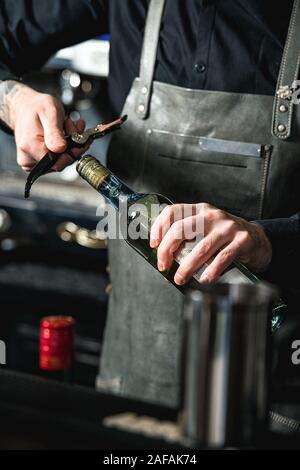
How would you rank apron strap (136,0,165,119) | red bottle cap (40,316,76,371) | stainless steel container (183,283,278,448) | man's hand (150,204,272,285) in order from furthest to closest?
apron strap (136,0,165,119), red bottle cap (40,316,76,371), man's hand (150,204,272,285), stainless steel container (183,283,278,448)

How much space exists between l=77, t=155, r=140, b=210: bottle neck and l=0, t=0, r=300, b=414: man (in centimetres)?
11

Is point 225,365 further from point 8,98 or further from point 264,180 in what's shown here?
point 8,98

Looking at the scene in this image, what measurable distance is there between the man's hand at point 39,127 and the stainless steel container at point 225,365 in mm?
664

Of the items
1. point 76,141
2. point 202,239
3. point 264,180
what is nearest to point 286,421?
point 264,180

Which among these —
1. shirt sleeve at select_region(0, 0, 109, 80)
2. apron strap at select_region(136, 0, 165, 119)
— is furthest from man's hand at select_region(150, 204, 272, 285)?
shirt sleeve at select_region(0, 0, 109, 80)

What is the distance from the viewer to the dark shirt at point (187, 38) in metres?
1.59

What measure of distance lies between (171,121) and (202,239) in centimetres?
49

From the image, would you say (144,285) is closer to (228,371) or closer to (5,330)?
(228,371)

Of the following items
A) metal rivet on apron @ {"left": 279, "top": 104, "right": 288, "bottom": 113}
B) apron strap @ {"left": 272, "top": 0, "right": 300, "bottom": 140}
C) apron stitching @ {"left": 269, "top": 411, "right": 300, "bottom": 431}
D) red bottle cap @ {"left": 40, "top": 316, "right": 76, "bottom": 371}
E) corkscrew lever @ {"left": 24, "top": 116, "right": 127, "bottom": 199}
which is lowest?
apron stitching @ {"left": 269, "top": 411, "right": 300, "bottom": 431}

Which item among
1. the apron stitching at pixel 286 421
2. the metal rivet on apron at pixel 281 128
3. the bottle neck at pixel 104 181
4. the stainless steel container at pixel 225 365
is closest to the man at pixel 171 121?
the metal rivet on apron at pixel 281 128

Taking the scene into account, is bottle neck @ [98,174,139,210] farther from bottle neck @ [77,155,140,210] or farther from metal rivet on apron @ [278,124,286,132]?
metal rivet on apron @ [278,124,286,132]

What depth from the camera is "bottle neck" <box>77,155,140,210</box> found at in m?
1.34

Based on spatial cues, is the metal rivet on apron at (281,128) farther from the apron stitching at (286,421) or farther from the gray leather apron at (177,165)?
the apron stitching at (286,421)

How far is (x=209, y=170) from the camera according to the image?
1.66 m
